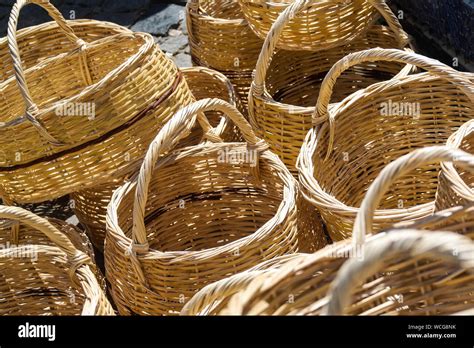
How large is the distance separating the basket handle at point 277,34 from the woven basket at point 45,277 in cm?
A: 75

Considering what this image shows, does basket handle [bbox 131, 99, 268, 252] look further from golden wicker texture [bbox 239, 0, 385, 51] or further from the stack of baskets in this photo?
golden wicker texture [bbox 239, 0, 385, 51]

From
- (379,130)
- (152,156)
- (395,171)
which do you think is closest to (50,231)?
(152,156)

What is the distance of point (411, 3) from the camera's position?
322 centimetres

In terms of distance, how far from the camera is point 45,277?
2.17 meters

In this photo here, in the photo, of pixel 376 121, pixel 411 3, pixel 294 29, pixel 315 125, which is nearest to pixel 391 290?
pixel 315 125

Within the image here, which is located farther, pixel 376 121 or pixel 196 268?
pixel 376 121

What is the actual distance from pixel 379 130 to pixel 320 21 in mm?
417

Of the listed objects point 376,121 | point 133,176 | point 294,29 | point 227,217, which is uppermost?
point 294,29

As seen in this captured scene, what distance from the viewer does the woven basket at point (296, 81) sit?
2225mm

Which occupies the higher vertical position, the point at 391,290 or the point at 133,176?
the point at 391,290

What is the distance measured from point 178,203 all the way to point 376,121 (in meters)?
0.69

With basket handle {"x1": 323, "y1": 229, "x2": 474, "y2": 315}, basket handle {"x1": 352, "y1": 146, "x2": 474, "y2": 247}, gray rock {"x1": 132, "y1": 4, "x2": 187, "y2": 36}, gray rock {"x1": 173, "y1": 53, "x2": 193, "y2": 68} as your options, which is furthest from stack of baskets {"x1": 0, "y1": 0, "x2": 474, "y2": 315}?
gray rock {"x1": 132, "y1": 4, "x2": 187, "y2": 36}

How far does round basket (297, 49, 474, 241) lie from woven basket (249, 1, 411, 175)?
11cm

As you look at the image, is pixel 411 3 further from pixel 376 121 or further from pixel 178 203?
pixel 178 203
